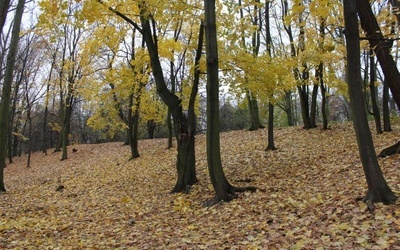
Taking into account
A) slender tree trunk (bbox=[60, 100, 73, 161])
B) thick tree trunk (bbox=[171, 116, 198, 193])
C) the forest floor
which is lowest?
the forest floor

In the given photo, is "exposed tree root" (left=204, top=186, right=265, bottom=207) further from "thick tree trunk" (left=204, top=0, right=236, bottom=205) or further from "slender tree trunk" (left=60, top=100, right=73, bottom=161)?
"slender tree trunk" (left=60, top=100, right=73, bottom=161)

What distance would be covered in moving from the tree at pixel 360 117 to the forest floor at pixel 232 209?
356mm

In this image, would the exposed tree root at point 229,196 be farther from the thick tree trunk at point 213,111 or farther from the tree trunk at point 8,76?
the tree trunk at point 8,76

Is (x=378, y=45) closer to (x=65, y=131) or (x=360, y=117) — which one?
(x=360, y=117)

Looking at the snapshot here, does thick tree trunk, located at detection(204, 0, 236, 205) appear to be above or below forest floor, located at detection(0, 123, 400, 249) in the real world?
above

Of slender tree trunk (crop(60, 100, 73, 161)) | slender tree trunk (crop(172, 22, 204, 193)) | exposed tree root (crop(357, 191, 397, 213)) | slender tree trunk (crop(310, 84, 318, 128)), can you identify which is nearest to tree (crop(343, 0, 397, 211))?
exposed tree root (crop(357, 191, 397, 213))

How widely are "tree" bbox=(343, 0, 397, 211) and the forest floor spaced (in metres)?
0.36

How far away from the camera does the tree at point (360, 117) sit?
16.2 feet

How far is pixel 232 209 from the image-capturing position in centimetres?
660

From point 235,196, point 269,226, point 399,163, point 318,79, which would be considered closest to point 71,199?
point 235,196

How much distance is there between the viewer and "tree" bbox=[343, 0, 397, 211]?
16.2 ft

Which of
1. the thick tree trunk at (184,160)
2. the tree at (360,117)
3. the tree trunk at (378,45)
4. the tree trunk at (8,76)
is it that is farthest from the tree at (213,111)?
the tree trunk at (8,76)

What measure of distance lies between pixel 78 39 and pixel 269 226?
73.6 ft

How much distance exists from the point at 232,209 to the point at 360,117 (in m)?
2.95
